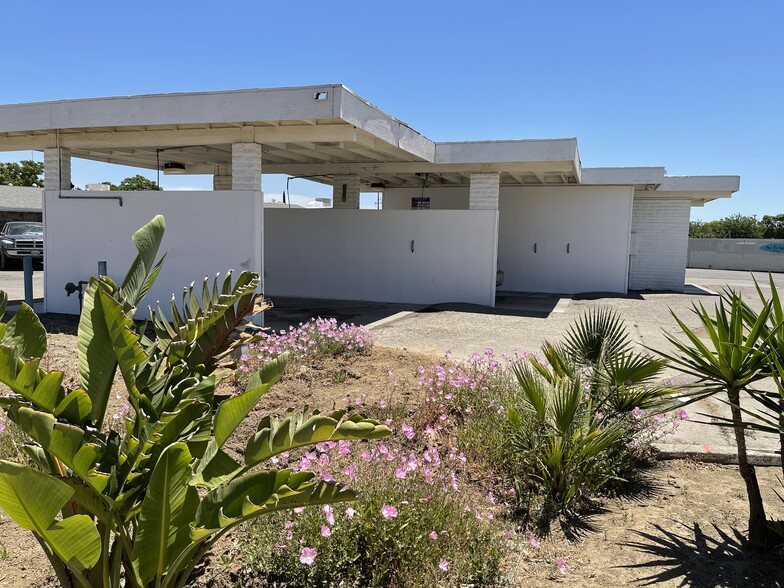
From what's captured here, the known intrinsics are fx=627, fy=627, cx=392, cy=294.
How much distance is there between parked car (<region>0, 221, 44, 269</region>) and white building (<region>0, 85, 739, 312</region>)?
31.7 feet

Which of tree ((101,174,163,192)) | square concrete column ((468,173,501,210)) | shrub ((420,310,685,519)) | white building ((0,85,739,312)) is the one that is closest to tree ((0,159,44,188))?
tree ((101,174,163,192))

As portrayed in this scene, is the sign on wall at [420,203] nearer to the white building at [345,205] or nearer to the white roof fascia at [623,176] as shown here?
the white building at [345,205]

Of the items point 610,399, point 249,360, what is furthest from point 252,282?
point 249,360

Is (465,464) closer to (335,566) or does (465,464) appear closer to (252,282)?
(335,566)

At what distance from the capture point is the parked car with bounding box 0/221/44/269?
23625 mm

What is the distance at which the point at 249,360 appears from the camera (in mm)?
6961

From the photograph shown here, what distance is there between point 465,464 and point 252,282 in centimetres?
229

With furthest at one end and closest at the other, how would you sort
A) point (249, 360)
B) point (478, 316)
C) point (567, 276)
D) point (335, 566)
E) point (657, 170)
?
1. point (567, 276)
2. point (657, 170)
3. point (478, 316)
4. point (249, 360)
5. point (335, 566)

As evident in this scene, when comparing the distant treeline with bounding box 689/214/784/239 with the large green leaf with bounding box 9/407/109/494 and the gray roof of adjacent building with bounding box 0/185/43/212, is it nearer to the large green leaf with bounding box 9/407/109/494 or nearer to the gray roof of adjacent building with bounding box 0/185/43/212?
the gray roof of adjacent building with bounding box 0/185/43/212

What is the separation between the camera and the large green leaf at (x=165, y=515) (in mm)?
2044

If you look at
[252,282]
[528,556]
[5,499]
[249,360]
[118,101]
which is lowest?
[528,556]

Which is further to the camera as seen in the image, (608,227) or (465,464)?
(608,227)

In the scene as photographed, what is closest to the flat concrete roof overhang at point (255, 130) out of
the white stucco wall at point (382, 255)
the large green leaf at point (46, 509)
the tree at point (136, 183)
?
the white stucco wall at point (382, 255)

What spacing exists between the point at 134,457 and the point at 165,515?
1.11 ft
